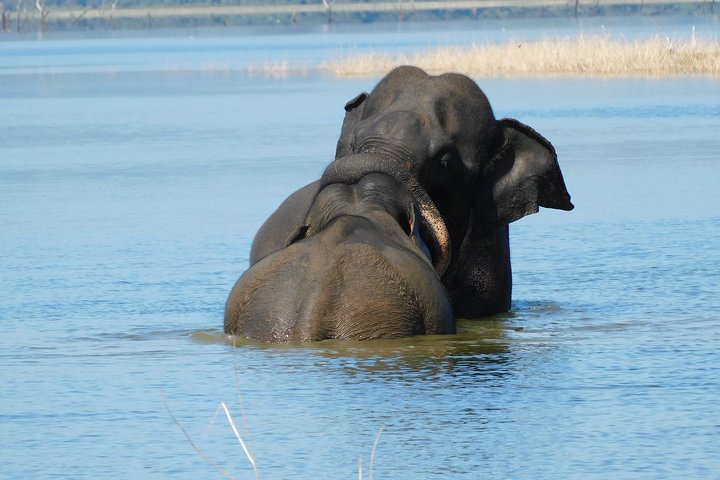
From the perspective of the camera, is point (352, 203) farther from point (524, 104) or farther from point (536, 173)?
point (524, 104)

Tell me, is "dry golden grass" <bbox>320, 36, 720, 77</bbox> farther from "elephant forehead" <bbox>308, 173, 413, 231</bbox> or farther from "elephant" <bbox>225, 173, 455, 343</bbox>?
"elephant" <bbox>225, 173, 455, 343</bbox>

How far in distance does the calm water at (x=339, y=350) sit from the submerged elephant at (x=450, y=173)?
0.35 metres

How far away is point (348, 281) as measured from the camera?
877 centimetres

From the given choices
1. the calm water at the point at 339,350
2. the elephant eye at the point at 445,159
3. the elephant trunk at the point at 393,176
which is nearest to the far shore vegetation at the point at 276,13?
the calm water at the point at 339,350

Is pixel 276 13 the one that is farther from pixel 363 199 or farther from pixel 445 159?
pixel 363 199

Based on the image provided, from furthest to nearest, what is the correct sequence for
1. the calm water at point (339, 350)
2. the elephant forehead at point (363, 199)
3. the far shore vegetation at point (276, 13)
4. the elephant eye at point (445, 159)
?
the far shore vegetation at point (276, 13) → the elephant eye at point (445, 159) → the elephant forehead at point (363, 199) → the calm water at point (339, 350)

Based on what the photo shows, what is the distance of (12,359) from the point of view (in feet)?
31.9

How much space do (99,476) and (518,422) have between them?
1.83 m

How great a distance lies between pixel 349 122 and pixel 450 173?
0.79 m

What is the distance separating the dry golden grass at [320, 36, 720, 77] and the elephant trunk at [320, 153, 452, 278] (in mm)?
33414

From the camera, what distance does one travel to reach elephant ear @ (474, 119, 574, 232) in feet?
33.9

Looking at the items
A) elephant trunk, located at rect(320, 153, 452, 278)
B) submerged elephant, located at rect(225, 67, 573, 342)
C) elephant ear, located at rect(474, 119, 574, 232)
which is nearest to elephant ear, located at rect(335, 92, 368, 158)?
submerged elephant, located at rect(225, 67, 573, 342)

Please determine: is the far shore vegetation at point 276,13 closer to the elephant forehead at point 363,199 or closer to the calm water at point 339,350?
the calm water at point 339,350

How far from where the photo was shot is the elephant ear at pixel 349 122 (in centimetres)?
1011
